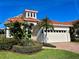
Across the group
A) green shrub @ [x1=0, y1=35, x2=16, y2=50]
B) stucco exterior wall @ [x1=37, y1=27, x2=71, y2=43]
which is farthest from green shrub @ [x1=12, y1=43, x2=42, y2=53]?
stucco exterior wall @ [x1=37, y1=27, x2=71, y2=43]

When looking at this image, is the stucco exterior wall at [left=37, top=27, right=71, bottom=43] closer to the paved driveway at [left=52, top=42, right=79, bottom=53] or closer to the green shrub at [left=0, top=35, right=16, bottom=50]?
the paved driveway at [left=52, top=42, right=79, bottom=53]

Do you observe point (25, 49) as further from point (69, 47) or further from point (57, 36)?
point (57, 36)

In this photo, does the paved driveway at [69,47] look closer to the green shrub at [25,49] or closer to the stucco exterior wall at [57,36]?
the green shrub at [25,49]

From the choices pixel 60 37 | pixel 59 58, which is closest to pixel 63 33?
pixel 60 37

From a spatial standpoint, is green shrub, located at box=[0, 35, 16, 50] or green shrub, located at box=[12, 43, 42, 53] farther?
green shrub, located at box=[0, 35, 16, 50]

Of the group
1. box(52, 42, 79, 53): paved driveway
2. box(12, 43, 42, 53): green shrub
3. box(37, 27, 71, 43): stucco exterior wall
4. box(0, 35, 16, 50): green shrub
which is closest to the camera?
box(12, 43, 42, 53): green shrub

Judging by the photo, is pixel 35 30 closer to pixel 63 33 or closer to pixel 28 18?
pixel 28 18

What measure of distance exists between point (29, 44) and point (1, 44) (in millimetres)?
4138

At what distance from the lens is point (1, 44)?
25.9m

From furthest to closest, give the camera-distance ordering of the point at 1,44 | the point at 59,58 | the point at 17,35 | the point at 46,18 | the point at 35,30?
the point at 35,30, the point at 46,18, the point at 17,35, the point at 1,44, the point at 59,58

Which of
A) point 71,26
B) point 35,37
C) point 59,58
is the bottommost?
point 59,58

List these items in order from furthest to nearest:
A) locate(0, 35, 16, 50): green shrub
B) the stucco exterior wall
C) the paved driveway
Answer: the stucco exterior wall < the paved driveway < locate(0, 35, 16, 50): green shrub

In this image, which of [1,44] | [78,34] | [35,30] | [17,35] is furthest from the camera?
[78,34]

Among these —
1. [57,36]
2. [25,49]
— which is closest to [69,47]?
[25,49]
